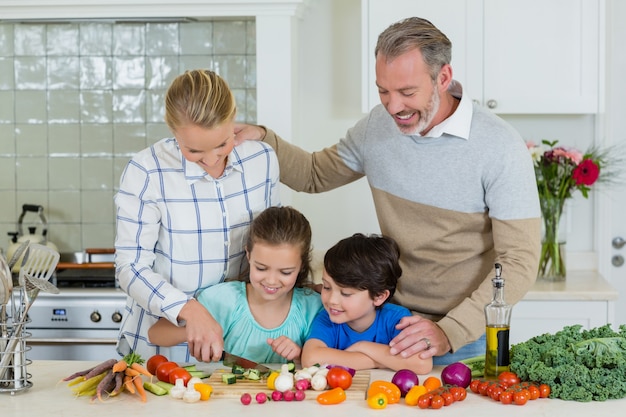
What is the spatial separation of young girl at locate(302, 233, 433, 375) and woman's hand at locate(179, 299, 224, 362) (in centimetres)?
21

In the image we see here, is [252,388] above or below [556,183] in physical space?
below

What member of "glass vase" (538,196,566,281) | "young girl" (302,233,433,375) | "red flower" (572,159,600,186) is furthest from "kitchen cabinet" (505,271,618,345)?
"young girl" (302,233,433,375)

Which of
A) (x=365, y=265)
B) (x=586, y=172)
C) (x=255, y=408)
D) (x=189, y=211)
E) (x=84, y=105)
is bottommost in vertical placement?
(x=255, y=408)

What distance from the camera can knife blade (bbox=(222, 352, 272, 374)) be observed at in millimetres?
2118

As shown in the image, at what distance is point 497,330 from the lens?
2.00 m

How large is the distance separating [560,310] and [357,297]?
4.91 ft

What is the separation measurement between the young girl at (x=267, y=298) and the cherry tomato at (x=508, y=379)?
57 cm

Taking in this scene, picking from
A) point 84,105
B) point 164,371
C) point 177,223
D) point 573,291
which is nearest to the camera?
point 164,371

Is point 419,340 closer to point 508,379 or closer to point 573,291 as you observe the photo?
point 508,379

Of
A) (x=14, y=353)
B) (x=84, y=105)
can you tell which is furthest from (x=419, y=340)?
(x=84, y=105)

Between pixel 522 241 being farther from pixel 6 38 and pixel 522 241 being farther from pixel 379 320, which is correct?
pixel 6 38

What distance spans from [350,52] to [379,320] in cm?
194

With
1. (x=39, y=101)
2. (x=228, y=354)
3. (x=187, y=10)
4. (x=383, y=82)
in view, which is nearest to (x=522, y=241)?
(x=383, y=82)

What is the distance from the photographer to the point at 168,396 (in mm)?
1979
